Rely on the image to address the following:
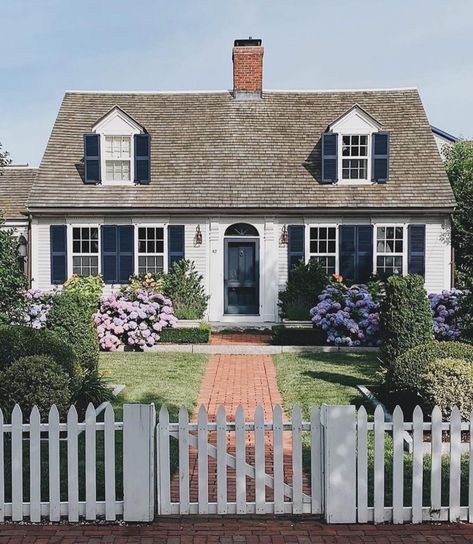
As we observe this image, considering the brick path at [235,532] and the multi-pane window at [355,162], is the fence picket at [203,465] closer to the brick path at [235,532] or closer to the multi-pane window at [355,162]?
the brick path at [235,532]

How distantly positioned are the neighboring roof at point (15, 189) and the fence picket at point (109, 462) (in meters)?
21.1

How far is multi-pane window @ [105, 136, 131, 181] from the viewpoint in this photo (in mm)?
19562

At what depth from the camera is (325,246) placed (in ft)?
62.2

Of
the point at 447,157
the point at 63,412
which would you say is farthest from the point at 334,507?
the point at 447,157

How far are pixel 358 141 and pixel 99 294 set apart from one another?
30.4 feet

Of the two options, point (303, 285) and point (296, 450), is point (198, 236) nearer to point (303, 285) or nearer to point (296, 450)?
point (303, 285)

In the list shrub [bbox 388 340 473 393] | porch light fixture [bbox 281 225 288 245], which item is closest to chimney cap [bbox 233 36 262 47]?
porch light fixture [bbox 281 225 288 245]

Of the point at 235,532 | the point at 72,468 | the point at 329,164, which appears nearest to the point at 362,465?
the point at 235,532

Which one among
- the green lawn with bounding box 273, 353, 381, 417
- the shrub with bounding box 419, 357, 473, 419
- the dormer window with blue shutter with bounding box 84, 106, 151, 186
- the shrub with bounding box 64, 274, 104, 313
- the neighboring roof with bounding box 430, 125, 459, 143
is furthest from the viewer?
the neighboring roof with bounding box 430, 125, 459, 143

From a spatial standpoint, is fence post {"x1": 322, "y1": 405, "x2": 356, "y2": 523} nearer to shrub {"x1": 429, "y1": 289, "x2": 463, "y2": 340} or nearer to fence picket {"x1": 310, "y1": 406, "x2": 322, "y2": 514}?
fence picket {"x1": 310, "y1": 406, "x2": 322, "y2": 514}

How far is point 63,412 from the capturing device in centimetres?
713

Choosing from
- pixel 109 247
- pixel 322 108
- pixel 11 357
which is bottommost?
pixel 11 357

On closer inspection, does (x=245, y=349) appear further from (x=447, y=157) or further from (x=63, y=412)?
(x=447, y=157)

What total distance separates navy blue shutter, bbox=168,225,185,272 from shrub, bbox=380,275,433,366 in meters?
9.67
